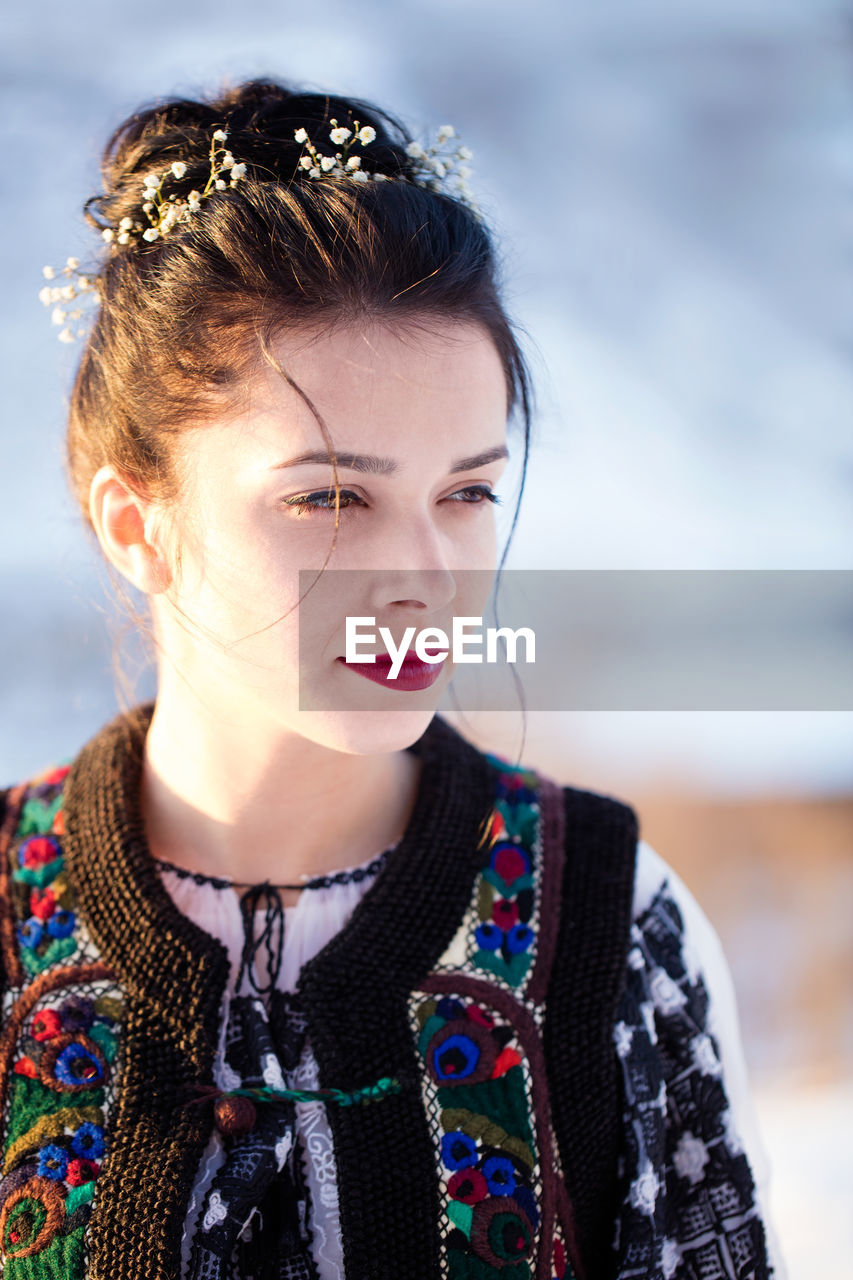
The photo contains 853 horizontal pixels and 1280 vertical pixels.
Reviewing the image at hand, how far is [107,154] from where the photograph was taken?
132 cm

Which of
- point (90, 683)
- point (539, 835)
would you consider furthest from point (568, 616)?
point (539, 835)

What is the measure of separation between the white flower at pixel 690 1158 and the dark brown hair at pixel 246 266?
874 millimetres

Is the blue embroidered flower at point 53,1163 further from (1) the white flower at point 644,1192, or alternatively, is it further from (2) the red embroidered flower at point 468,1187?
(1) the white flower at point 644,1192

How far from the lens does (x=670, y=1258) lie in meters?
1.16

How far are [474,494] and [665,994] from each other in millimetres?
609

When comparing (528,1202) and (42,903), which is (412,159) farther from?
Answer: (528,1202)

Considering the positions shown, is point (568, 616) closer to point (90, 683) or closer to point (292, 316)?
point (90, 683)

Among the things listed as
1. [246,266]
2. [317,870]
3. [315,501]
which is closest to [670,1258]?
[317,870]

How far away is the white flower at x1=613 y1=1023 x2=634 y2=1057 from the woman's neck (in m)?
0.34

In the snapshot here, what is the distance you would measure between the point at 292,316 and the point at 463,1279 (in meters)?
0.97

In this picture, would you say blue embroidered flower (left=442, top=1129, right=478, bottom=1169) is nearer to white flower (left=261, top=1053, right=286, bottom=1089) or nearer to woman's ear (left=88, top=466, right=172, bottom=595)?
white flower (left=261, top=1053, right=286, bottom=1089)

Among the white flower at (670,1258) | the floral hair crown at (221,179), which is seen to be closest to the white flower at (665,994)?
the white flower at (670,1258)

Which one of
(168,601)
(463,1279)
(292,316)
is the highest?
(292,316)

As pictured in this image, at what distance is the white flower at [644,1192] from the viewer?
1.12 metres
